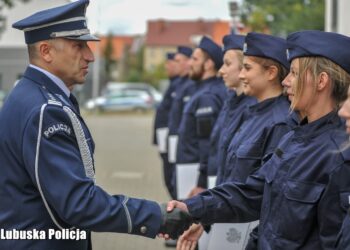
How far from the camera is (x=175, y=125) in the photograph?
9.32 meters

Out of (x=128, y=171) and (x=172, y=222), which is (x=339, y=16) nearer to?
(x=128, y=171)

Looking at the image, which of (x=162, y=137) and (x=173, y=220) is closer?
(x=173, y=220)

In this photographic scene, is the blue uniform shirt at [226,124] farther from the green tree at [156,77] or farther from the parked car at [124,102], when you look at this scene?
the green tree at [156,77]

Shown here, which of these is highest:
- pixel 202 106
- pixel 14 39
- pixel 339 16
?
pixel 339 16

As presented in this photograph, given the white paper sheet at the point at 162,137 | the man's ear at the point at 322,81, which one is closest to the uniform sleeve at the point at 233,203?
the man's ear at the point at 322,81

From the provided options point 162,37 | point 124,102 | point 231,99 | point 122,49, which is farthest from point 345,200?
point 122,49

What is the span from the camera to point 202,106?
7.46 metres

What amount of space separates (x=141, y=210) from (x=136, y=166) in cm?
1366

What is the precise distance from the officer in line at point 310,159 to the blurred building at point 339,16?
745 cm

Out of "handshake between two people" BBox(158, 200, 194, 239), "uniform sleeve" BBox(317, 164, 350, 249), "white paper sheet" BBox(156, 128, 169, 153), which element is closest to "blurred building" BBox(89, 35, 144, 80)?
"white paper sheet" BBox(156, 128, 169, 153)

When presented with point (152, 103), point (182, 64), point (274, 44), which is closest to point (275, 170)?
point (274, 44)

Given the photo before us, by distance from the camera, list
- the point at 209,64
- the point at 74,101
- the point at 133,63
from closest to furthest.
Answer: the point at 74,101, the point at 209,64, the point at 133,63

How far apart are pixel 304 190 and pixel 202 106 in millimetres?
4237

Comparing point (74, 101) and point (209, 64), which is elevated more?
point (74, 101)
